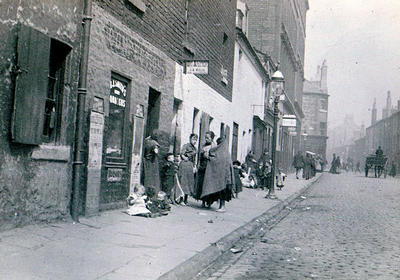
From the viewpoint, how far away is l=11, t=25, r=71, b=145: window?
21.2 ft

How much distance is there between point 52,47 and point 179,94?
19.7 feet

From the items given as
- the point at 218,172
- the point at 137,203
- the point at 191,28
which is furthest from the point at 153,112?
the point at 191,28

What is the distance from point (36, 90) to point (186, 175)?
577cm

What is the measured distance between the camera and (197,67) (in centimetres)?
1262

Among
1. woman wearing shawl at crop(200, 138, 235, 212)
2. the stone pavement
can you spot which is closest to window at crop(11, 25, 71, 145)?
the stone pavement

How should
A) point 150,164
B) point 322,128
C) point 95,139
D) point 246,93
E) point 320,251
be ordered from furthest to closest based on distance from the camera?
point 322,128
point 246,93
point 150,164
point 95,139
point 320,251

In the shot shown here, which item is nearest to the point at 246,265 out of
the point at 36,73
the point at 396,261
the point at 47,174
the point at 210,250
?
the point at 210,250

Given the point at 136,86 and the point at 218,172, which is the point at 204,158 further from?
the point at 136,86

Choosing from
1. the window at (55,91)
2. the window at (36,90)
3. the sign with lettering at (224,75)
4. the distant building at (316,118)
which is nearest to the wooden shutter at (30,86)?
the window at (36,90)

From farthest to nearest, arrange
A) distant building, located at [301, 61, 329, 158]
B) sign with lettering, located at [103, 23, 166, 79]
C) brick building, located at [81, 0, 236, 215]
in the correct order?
distant building, located at [301, 61, 329, 158] < sign with lettering, located at [103, 23, 166, 79] < brick building, located at [81, 0, 236, 215]

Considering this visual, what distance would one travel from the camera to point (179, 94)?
529 inches

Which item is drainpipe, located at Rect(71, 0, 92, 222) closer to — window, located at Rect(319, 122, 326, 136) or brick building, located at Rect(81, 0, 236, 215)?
brick building, located at Rect(81, 0, 236, 215)

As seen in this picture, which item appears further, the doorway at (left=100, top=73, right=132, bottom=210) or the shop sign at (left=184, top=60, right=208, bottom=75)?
the shop sign at (left=184, top=60, right=208, bottom=75)

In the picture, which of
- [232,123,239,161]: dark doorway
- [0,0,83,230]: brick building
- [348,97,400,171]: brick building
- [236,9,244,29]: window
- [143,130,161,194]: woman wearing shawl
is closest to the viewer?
[0,0,83,230]: brick building
